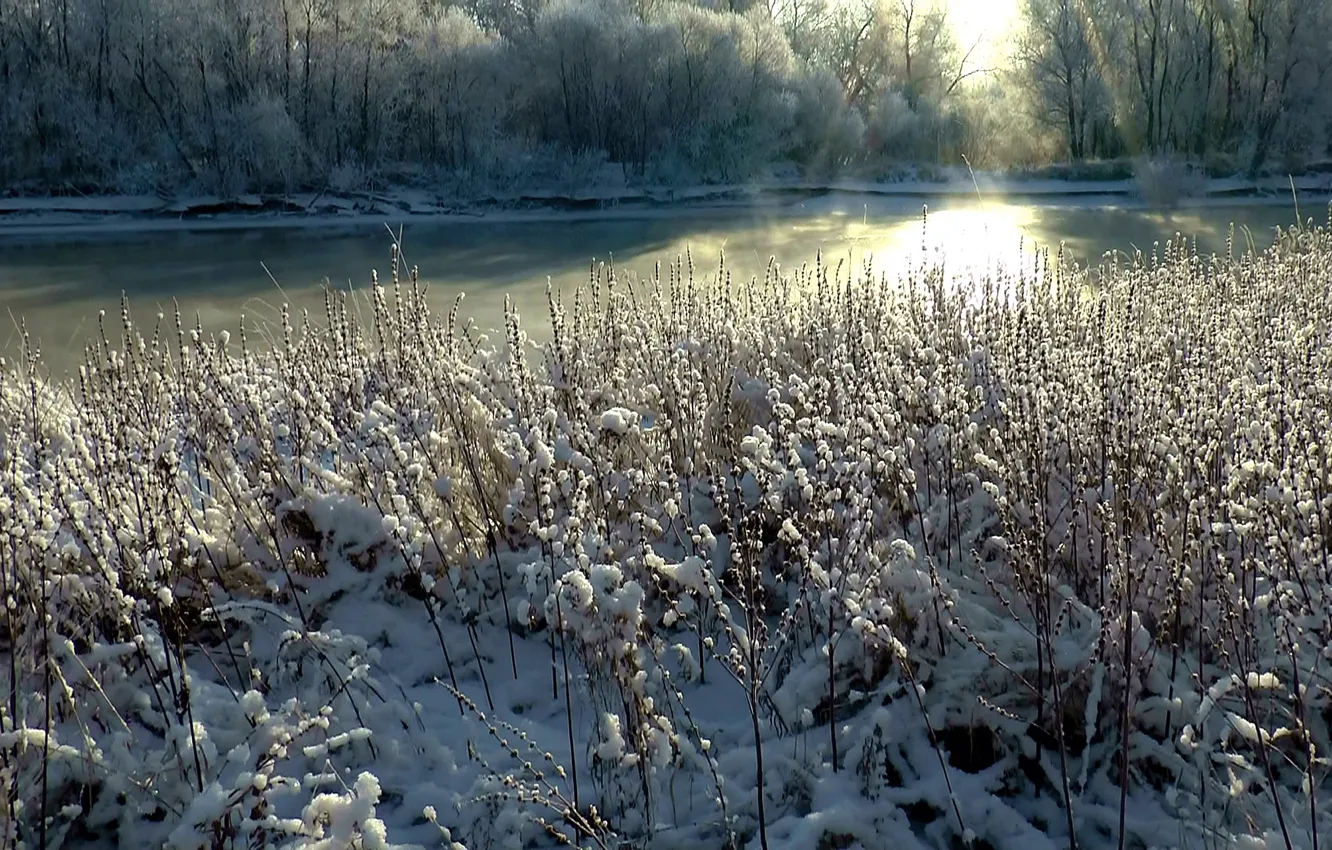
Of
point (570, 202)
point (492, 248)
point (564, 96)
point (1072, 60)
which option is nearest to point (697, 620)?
point (492, 248)

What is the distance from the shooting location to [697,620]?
3619mm

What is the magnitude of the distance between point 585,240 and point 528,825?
1866 cm

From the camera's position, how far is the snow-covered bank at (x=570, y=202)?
2455 cm

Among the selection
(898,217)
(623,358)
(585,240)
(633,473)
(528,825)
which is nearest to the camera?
(528,825)

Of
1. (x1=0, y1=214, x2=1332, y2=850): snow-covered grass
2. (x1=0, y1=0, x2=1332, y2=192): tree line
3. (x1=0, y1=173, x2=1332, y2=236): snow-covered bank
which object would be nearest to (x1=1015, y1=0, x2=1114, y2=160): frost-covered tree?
(x1=0, y1=0, x2=1332, y2=192): tree line

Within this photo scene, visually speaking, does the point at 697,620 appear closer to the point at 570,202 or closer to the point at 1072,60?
the point at 570,202

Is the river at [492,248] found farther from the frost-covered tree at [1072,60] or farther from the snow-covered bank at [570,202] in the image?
the frost-covered tree at [1072,60]

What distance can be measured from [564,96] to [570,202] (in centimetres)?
699

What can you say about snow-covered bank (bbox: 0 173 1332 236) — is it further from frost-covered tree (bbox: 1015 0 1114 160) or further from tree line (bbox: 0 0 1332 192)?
frost-covered tree (bbox: 1015 0 1114 160)

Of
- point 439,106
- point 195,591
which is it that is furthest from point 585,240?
point 195,591

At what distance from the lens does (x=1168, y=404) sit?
3449 millimetres

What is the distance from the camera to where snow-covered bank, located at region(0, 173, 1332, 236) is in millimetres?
24547

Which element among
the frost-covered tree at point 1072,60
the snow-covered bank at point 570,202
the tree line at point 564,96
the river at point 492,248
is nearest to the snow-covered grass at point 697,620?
the river at point 492,248

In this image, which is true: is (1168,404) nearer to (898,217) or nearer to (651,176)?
(898,217)
